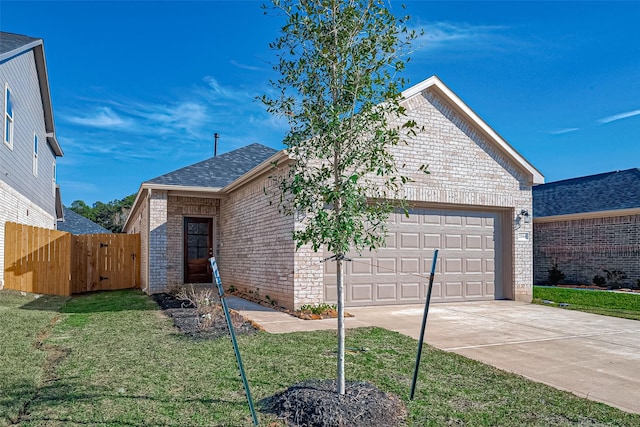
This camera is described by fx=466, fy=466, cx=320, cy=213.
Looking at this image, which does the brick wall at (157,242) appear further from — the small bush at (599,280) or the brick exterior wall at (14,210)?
the small bush at (599,280)

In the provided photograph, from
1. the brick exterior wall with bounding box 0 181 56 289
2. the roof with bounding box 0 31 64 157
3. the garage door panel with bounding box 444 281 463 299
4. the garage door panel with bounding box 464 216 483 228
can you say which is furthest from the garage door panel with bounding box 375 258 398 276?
the roof with bounding box 0 31 64 157

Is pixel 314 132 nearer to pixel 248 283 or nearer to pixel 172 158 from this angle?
Result: pixel 248 283

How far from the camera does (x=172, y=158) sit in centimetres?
2789

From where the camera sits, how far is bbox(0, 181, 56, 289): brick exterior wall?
11792 millimetres

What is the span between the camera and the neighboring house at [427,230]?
1046 centimetres

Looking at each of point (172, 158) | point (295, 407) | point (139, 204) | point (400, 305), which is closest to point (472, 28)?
point (400, 305)

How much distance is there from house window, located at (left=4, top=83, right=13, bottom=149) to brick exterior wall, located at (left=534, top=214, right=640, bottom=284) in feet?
61.8

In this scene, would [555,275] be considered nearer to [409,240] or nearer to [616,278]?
[616,278]

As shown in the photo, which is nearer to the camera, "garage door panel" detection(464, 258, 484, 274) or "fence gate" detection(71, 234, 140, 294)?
"garage door panel" detection(464, 258, 484, 274)

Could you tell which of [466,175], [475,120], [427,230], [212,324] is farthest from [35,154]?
[475,120]

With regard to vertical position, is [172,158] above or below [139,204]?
above

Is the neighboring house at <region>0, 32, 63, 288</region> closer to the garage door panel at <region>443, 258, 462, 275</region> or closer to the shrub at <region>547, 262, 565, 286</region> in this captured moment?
the garage door panel at <region>443, 258, 462, 275</region>

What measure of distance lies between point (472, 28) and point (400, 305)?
6849 millimetres

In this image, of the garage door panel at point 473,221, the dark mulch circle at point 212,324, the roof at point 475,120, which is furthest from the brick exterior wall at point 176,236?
the garage door panel at point 473,221
